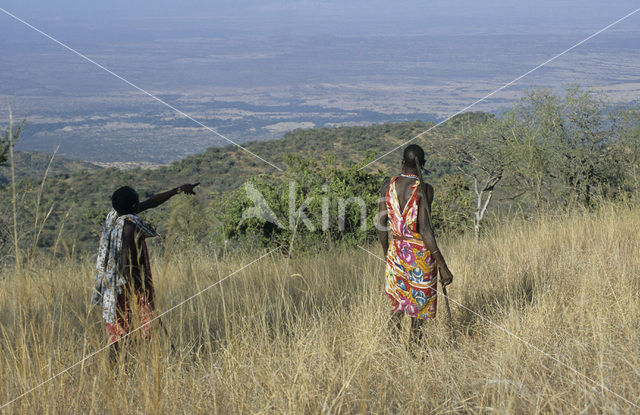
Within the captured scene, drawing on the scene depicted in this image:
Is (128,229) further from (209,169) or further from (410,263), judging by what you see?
(209,169)

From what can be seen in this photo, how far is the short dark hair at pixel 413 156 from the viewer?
3570mm

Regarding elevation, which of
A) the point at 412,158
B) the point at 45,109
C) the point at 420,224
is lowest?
the point at 45,109

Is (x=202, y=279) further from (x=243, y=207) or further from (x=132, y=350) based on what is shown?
(x=243, y=207)

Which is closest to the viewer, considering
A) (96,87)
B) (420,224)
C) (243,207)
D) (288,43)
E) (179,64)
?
(420,224)

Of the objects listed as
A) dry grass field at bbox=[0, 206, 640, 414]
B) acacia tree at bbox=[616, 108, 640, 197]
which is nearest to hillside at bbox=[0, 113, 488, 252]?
acacia tree at bbox=[616, 108, 640, 197]

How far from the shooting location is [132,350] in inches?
131

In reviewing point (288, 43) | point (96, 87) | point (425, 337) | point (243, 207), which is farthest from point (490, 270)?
point (288, 43)

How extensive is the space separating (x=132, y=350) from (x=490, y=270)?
3252mm

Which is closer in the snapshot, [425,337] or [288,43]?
[425,337]

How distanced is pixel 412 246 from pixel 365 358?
0.99 meters

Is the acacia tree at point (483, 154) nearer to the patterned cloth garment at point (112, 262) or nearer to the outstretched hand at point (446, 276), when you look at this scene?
the outstretched hand at point (446, 276)

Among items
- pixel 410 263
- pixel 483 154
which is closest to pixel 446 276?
pixel 410 263

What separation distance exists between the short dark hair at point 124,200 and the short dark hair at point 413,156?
1752mm

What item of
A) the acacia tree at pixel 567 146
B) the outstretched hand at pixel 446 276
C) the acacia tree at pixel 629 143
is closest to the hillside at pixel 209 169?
the acacia tree at pixel 567 146
